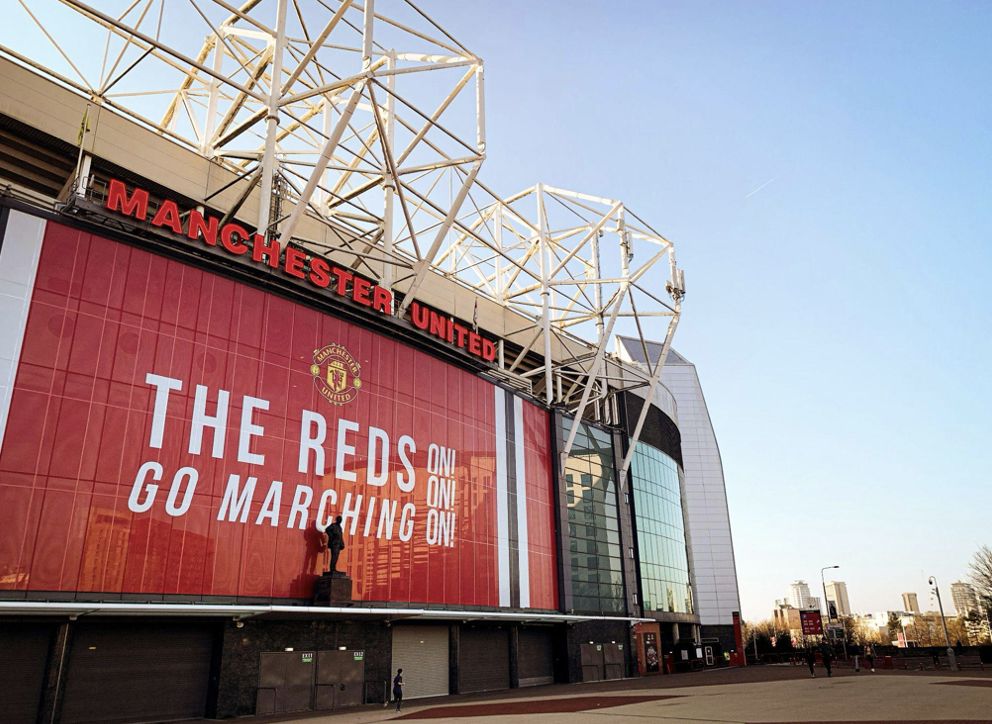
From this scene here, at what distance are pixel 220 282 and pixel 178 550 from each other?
11.2m

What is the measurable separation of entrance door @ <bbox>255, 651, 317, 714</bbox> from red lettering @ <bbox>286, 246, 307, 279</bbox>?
653 inches

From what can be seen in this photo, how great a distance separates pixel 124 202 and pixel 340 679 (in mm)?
22213

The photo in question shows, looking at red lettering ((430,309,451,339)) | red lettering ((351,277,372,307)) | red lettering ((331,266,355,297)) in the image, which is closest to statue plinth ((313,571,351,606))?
red lettering ((351,277,372,307))

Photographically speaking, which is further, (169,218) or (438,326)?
(438,326)

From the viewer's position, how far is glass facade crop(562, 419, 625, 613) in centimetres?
5075

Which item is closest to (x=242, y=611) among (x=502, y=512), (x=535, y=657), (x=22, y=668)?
(x=22, y=668)

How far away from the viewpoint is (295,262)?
3406cm

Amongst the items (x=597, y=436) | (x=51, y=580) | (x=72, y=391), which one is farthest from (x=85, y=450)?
(x=597, y=436)

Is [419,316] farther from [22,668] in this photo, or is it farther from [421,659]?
[22,668]

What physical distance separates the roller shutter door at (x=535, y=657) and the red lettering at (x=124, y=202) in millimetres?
32314

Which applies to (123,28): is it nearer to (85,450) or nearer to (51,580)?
(85,450)

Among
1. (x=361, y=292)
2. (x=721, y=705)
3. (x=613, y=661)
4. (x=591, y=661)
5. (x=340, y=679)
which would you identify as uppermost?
(x=361, y=292)

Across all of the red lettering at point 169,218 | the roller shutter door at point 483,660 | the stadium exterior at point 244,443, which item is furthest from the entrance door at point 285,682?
the red lettering at point 169,218

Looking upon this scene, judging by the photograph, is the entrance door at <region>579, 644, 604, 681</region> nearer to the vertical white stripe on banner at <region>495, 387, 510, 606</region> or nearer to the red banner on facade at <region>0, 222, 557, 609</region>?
the vertical white stripe on banner at <region>495, 387, 510, 606</region>
